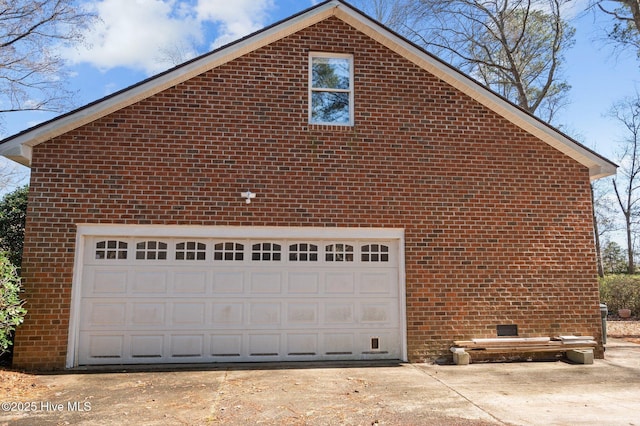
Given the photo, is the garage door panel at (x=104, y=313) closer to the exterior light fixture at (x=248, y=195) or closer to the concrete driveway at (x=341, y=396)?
the concrete driveway at (x=341, y=396)

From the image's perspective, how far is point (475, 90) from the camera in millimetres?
9438

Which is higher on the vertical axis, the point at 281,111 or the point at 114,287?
the point at 281,111

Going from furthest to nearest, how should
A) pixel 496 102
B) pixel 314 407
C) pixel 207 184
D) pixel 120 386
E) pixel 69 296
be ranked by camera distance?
1. pixel 496 102
2. pixel 207 184
3. pixel 69 296
4. pixel 120 386
5. pixel 314 407

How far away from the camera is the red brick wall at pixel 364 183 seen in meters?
8.41

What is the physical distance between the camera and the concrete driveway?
5.51 m

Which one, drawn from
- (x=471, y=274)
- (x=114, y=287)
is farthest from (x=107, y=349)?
(x=471, y=274)

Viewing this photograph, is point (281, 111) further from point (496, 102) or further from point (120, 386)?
point (120, 386)

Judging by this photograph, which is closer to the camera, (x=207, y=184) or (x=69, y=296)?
(x=69, y=296)

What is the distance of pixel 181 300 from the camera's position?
27.9 feet

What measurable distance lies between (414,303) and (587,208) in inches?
165

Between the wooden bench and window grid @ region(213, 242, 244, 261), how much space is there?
14.5ft

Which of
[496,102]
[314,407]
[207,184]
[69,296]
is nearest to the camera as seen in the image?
[314,407]

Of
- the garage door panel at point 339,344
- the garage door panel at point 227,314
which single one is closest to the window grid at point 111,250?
the garage door panel at point 227,314

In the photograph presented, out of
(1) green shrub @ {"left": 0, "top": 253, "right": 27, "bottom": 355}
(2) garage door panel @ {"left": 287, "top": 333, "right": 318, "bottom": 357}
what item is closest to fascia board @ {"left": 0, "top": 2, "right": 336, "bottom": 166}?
(1) green shrub @ {"left": 0, "top": 253, "right": 27, "bottom": 355}
